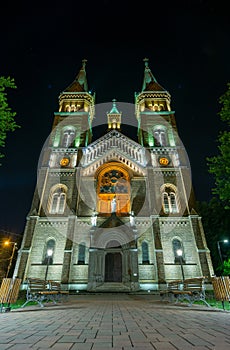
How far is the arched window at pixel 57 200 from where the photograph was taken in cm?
2255

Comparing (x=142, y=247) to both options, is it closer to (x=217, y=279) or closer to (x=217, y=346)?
(x=217, y=279)

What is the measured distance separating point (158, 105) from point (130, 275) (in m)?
25.3

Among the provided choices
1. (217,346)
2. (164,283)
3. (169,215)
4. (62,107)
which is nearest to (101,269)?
(164,283)

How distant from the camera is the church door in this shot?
64.2 feet

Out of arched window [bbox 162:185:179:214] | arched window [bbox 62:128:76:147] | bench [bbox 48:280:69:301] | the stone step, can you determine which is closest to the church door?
the stone step

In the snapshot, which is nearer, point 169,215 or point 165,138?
point 169,215

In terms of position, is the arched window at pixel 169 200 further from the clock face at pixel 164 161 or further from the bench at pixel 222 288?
the bench at pixel 222 288

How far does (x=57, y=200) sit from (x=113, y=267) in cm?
938

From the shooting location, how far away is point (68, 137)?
28.7m

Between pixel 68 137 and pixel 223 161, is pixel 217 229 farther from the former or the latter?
pixel 68 137

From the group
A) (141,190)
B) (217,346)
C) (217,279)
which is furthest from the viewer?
(141,190)

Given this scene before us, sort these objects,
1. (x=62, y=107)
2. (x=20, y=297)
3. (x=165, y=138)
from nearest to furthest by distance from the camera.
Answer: (x=20, y=297)
(x=165, y=138)
(x=62, y=107)

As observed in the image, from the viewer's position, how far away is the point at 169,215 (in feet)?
70.8

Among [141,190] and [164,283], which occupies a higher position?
[141,190]
